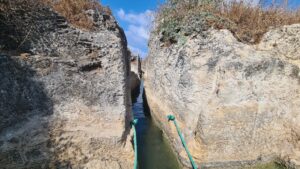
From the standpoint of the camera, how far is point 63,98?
4820 millimetres

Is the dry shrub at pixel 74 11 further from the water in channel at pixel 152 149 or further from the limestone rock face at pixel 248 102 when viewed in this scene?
the water in channel at pixel 152 149

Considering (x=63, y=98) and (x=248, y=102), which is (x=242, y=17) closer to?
(x=248, y=102)

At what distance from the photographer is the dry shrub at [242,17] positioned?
5.82 m

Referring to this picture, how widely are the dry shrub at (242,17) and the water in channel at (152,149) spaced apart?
10.1 ft

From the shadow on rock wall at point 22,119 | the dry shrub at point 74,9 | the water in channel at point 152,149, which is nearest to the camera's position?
the shadow on rock wall at point 22,119

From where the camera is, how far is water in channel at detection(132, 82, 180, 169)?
6.00 meters

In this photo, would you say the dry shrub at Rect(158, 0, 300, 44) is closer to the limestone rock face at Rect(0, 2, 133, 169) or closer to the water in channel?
the limestone rock face at Rect(0, 2, 133, 169)

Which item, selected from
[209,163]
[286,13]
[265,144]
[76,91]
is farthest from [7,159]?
[286,13]

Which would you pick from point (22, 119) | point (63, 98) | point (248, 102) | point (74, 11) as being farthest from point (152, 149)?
point (74, 11)

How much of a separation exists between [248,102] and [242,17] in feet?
6.60

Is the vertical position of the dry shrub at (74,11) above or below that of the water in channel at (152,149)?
above

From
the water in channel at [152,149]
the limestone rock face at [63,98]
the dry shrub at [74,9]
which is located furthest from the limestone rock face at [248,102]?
the dry shrub at [74,9]

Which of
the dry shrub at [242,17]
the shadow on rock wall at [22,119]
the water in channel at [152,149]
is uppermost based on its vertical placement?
the dry shrub at [242,17]

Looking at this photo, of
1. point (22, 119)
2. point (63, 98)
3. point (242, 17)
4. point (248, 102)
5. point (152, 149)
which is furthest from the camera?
point (152, 149)
